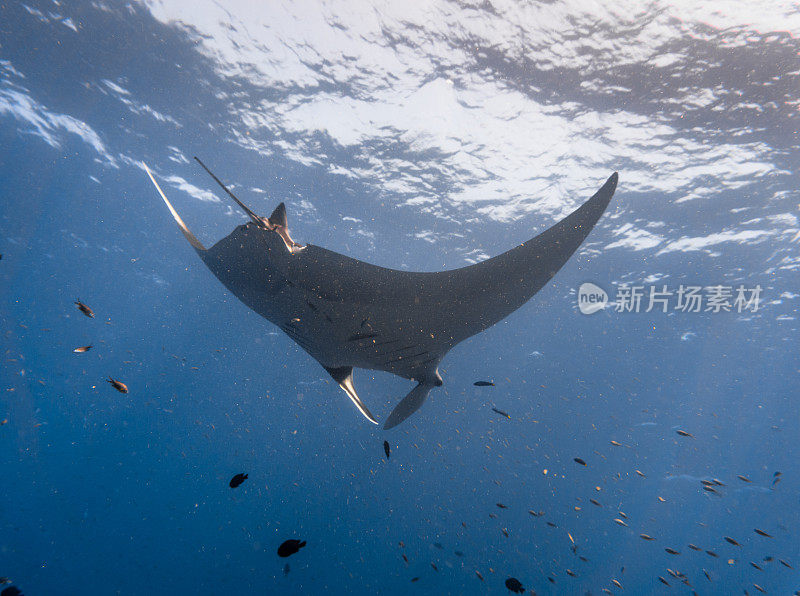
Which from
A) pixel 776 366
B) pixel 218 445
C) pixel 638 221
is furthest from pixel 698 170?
pixel 218 445

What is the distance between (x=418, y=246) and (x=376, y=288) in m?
12.9

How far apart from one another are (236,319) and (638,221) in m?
22.5

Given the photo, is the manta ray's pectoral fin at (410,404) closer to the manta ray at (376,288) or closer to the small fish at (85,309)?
the manta ray at (376,288)

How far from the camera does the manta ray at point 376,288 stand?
3035 millimetres

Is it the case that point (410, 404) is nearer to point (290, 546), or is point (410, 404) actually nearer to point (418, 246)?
point (290, 546)

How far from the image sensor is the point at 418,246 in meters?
16.1

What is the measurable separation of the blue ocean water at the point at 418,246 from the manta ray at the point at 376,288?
5.98 metres

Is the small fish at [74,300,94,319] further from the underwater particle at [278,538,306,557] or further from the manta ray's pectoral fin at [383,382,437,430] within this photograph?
the manta ray's pectoral fin at [383,382,437,430]

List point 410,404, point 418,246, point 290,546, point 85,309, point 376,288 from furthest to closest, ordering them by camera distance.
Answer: point 418,246, point 85,309, point 290,546, point 410,404, point 376,288

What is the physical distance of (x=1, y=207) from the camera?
1695cm

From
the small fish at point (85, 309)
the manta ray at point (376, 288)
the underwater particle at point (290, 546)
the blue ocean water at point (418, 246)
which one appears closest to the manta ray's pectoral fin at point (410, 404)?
the manta ray at point (376, 288)

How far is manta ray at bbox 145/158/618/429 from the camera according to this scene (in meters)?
3.04

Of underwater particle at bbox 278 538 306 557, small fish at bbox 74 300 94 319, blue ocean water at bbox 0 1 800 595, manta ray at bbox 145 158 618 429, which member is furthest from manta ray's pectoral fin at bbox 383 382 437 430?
blue ocean water at bbox 0 1 800 595

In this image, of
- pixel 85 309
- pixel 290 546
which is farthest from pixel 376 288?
pixel 85 309
